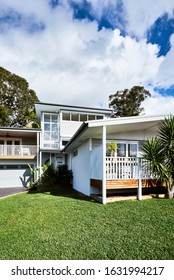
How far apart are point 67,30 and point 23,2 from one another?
8.61ft

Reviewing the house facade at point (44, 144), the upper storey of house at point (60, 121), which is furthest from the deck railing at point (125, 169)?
the upper storey of house at point (60, 121)

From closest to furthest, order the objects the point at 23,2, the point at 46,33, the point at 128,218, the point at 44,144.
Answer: the point at 128,218, the point at 23,2, the point at 46,33, the point at 44,144

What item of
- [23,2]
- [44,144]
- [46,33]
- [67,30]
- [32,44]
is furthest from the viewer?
[44,144]

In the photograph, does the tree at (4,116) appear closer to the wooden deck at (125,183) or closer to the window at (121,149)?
the window at (121,149)

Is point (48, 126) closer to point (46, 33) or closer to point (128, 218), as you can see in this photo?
point (46, 33)

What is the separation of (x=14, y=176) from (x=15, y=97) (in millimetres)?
16170

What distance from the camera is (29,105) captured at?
3061cm

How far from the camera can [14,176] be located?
1789 cm

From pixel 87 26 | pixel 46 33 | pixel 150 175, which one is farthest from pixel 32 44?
pixel 150 175

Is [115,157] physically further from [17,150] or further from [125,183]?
[17,150]

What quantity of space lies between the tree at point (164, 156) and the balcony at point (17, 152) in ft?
41.4

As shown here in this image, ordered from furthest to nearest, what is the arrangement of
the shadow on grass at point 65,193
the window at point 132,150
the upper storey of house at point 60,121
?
1. the upper storey of house at point 60,121
2. the window at point 132,150
3. the shadow on grass at point 65,193

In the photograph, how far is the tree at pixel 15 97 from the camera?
2845cm
